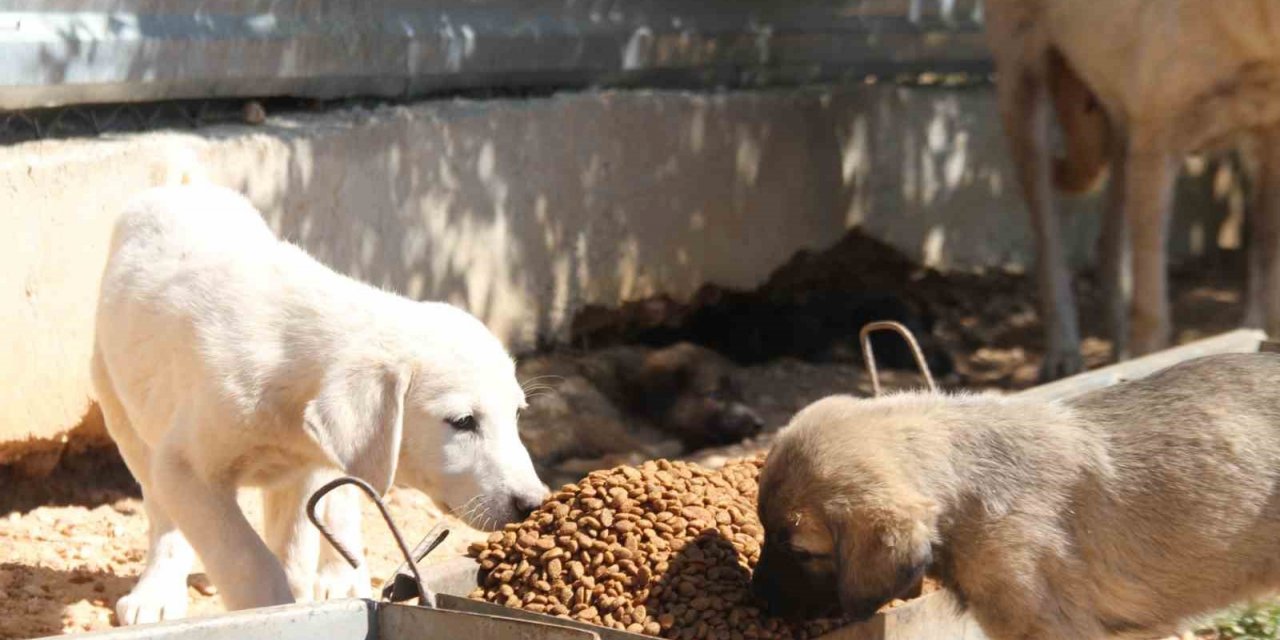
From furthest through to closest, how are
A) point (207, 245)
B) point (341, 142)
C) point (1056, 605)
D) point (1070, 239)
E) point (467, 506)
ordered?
point (1070, 239)
point (341, 142)
point (207, 245)
point (467, 506)
point (1056, 605)

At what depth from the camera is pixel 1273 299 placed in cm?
806

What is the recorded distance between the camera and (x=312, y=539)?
4730 millimetres

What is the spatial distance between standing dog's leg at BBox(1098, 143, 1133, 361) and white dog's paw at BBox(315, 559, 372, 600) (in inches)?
197

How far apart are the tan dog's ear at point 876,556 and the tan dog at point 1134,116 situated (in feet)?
15.2

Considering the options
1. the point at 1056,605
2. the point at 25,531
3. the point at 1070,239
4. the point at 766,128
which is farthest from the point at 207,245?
the point at 1070,239

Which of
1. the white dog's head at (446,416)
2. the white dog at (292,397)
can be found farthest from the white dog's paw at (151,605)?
the white dog's head at (446,416)

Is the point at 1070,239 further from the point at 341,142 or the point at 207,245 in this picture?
the point at 207,245

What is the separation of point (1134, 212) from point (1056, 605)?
4.52m

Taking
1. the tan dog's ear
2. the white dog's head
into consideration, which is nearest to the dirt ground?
the white dog's head

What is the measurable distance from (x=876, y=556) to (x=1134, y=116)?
15.9 ft

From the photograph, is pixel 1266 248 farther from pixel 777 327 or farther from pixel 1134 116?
pixel 777 327

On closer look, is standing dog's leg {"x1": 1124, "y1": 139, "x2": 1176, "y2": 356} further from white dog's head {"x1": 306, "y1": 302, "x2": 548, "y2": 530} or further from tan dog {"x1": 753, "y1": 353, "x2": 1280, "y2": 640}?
white dog's head {"x1": 306, "y1": 302, "x2": 548, "y2": 530}

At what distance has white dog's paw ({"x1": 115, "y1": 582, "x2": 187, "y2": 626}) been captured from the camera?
180 inches

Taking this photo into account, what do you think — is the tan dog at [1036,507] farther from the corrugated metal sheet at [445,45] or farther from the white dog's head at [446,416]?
the corrugated metal sheet at [445,45]
